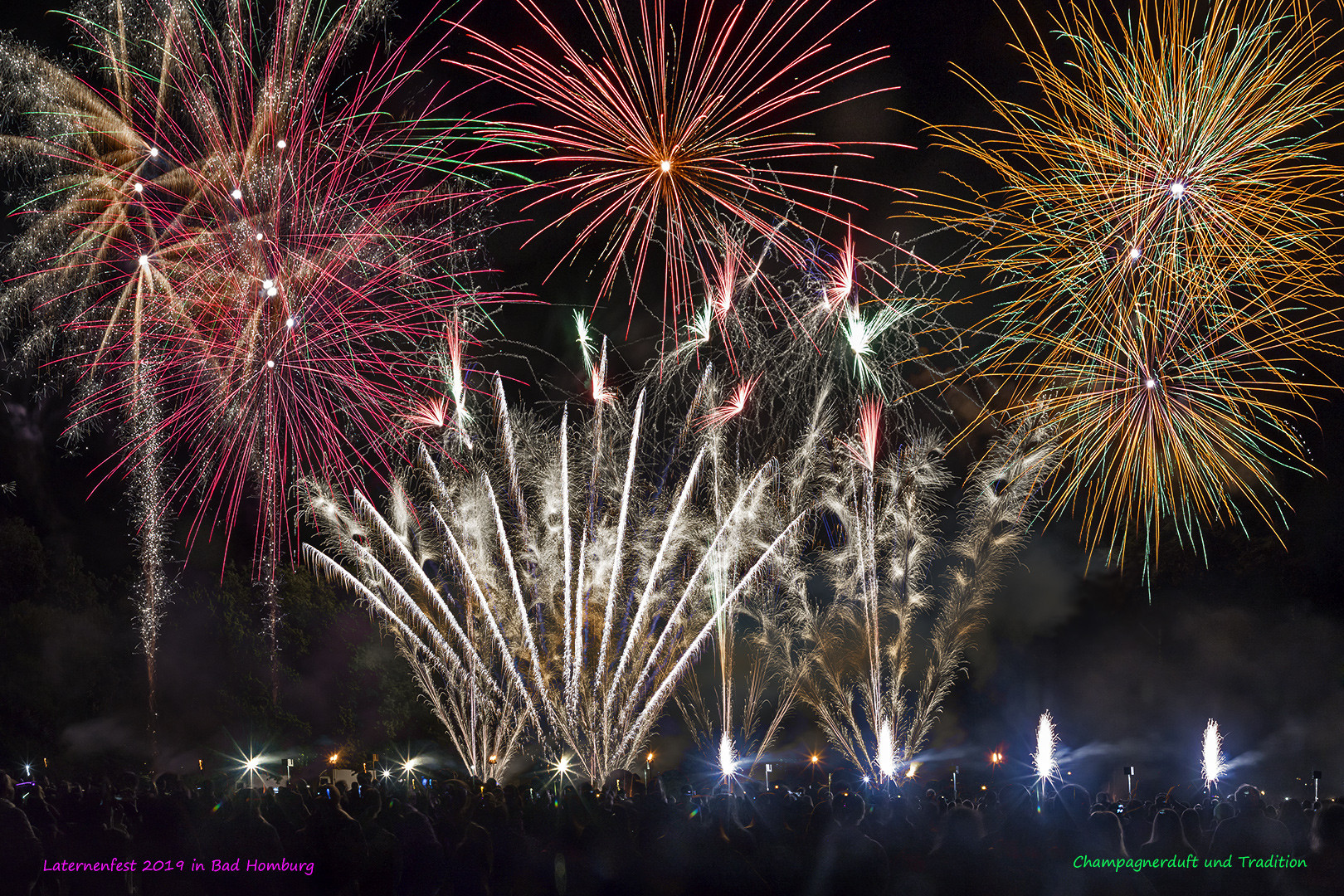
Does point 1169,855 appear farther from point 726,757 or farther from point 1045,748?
point 726,757

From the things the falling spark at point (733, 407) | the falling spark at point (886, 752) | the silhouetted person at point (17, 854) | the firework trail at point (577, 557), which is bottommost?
the silhouetted person at point (17, 854)

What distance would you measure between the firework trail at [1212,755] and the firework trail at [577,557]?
1174 cm

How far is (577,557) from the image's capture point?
69.3 feet

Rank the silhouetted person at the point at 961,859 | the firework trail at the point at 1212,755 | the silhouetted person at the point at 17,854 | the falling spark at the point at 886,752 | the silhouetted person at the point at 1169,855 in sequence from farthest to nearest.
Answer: the falling spark at the point at 886,752 < the firework trail at the point at 1212,755 < the silhouetted person at the point at 17,854 < the silhouetted person at the point at 1169,855 < the silhouetted person at the point at 961,859

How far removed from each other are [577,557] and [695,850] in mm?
11827

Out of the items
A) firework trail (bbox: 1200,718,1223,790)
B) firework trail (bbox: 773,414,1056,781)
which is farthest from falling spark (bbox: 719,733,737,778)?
firework trail (bbox: 1200,718,1223,790)

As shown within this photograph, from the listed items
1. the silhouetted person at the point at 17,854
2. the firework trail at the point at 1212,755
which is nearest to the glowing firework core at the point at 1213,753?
the firework trail at the point at 1212,755

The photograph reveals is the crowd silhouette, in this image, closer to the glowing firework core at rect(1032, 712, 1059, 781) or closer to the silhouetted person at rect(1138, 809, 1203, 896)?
the silhouetted person at rect(1138, 809, 1203, 896)

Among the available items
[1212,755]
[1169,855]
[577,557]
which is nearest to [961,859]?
[1169,855]

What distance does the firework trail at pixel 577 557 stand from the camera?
19656 millimetres

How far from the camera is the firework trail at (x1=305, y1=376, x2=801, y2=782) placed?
1966cm

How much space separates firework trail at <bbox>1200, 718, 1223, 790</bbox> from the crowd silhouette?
14194mm

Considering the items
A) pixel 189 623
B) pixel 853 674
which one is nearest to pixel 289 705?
pixel 189 623

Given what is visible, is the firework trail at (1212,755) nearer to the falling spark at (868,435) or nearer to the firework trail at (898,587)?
the firework trail at (898,587)
